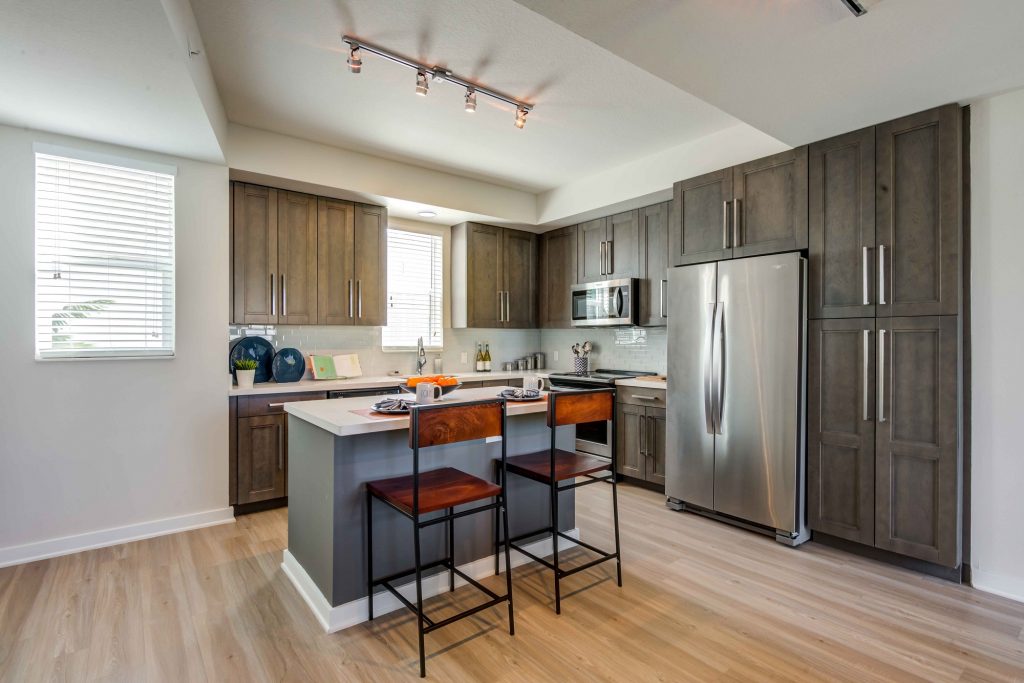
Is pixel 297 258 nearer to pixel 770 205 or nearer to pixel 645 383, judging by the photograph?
pixel 645 383

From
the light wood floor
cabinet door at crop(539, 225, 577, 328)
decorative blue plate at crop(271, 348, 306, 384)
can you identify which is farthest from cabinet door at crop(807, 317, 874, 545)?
decorative blue plate at crop(271, 348, 306, 384)

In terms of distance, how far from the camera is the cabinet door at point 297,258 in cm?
399

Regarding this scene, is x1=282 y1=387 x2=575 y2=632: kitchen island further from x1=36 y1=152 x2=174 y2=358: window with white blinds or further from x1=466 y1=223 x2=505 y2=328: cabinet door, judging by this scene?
x1=466 y1=223 x2=505 y2=328: cabinet door

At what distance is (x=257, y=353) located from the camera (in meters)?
4.10

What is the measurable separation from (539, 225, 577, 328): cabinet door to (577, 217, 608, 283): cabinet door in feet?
0.31

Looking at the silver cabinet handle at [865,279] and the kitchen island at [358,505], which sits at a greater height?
the silver cabinet handle at [865,279]

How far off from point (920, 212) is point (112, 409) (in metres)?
4.86

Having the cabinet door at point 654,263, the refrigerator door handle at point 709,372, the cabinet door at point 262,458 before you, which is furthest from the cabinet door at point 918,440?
the cabinet door at point 262,458

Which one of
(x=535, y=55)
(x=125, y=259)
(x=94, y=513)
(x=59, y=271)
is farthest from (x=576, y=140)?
(x=94, y=513)

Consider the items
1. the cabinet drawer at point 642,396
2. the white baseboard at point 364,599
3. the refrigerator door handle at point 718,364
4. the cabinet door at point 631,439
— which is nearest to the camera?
the white baseboard at point 364,599

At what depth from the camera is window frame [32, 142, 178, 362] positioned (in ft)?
9.77

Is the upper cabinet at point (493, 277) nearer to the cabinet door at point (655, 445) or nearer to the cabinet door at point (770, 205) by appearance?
the cabinet door at point (655, 445)

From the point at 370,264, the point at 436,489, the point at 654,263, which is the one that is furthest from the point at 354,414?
the point at 654,263

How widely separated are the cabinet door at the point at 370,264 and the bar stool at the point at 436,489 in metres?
2.34
